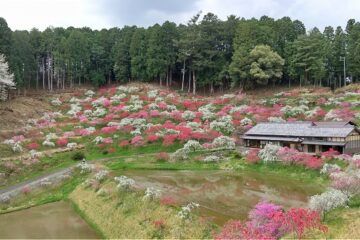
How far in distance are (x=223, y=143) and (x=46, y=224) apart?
2514 cm

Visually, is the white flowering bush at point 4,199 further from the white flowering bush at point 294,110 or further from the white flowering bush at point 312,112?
the white flowering bush at point 312,112

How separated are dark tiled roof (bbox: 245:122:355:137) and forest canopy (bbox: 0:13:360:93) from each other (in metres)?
22.9

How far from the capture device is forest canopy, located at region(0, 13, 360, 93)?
65.9 metres

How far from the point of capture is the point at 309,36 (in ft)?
217

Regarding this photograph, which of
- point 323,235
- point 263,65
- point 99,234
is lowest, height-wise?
point 99,234

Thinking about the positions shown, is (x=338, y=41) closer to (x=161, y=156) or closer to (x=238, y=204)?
(x=161, y=156)

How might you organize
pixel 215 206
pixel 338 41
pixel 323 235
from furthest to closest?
1. pixel 338 41
2. pixel 215 206
3. pixel 323 235

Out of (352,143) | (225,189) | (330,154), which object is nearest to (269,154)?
(330,154)

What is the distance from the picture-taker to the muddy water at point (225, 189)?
24.4m

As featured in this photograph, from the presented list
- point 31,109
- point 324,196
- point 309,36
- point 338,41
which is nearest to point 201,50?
point 309,36

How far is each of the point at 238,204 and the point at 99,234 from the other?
10168 mm

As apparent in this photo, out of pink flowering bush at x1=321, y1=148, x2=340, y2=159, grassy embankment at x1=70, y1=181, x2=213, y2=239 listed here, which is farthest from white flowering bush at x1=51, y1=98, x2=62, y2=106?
pink flowering bush at x1=321, y1=148, x2=340, y2=159

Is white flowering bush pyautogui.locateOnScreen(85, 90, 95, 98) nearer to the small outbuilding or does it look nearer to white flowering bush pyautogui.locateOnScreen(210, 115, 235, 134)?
white flowering bush pyautogui.locateOnScreen(210, 115, 235, 134)

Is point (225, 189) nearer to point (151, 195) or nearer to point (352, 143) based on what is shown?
point (151, 195)
